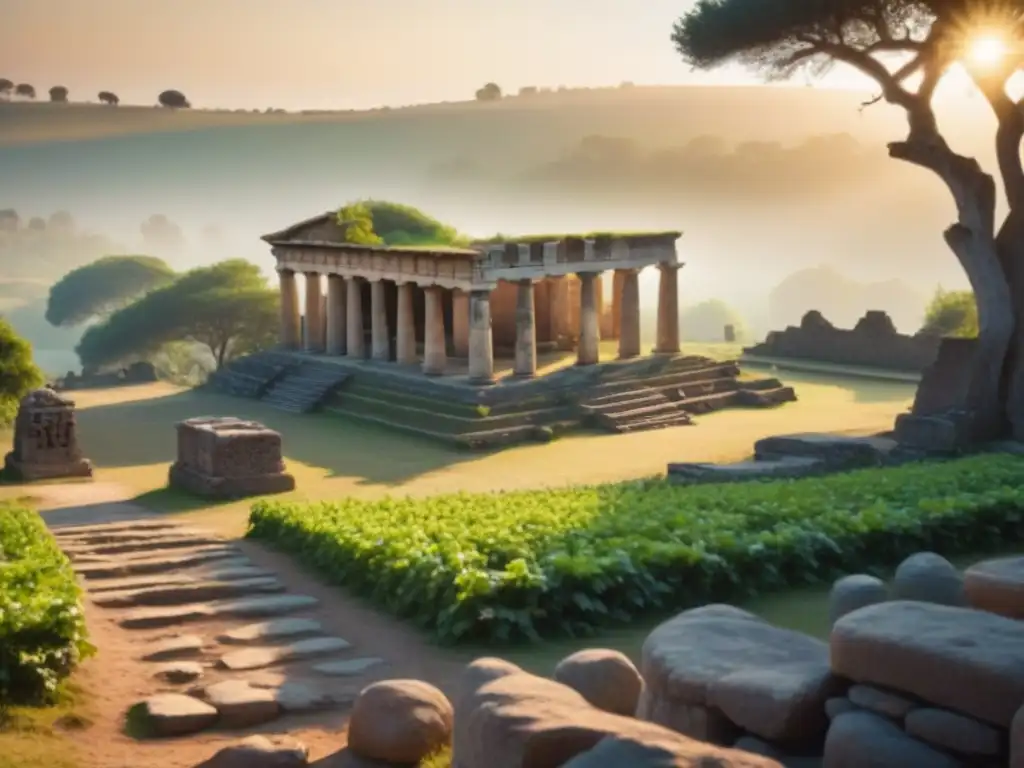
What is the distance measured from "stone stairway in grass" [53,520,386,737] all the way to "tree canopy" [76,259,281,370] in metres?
34.8

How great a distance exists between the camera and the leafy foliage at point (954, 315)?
47.2m

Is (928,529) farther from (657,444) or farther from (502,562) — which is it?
(657,444)

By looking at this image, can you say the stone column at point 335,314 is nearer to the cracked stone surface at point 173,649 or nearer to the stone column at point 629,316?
the stone column at point 629,316

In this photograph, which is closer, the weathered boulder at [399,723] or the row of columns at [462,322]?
the weathered boulder at [399,723]

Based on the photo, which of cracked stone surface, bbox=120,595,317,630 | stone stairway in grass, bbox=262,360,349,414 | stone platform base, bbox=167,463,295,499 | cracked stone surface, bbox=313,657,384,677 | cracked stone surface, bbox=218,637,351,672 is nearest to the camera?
cracked stone surface, bbox=313,657,384,677

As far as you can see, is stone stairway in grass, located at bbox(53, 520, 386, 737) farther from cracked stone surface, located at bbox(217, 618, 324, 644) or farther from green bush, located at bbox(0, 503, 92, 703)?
green bush, located at bbox(0, 503, 92, 703)

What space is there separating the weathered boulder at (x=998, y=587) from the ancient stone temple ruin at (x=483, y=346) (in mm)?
20906

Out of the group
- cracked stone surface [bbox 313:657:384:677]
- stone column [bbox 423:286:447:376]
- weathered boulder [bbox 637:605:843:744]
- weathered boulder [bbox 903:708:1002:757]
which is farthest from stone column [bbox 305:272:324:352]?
weathered boulder [bbox 903:708:1002:757]

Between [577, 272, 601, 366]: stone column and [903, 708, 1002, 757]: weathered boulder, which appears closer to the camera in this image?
[903, 708, 1002, 757]: weathered boulder

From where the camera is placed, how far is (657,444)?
98.7 ft

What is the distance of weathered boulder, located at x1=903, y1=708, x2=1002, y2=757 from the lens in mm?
7480

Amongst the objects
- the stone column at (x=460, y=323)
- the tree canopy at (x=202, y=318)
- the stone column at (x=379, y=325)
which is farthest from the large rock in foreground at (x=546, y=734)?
the tree canopy at (x=202, y=318)

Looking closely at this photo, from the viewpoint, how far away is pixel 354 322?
126 feet

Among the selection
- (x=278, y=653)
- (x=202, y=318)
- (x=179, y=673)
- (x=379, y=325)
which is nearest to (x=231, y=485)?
(x=278, y=653)
